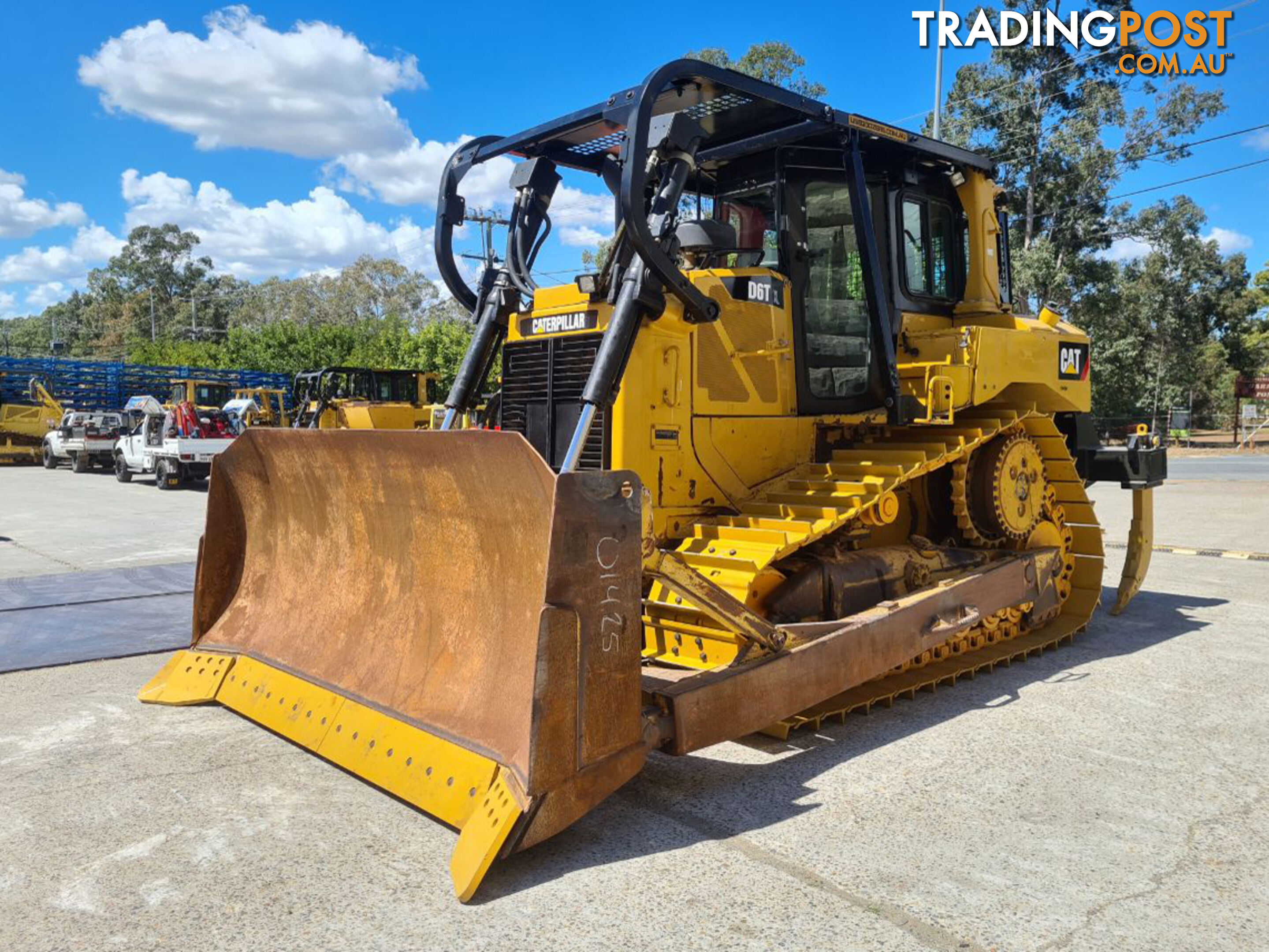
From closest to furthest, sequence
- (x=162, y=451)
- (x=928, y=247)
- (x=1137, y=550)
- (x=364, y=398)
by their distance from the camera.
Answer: (x=928, y=247) → (x=1137, y=550) → (x=162, y=451) → (x=364, y=398)

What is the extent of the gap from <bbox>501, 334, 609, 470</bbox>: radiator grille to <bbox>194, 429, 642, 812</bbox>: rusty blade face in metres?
1.01

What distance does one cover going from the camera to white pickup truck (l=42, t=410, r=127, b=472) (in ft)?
90.0

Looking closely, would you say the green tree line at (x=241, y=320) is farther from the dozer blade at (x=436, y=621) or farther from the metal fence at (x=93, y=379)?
the dozer blade at (x=436, y=621)

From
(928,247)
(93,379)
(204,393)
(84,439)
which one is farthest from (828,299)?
(93,379)

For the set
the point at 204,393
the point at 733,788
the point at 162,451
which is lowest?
the point at 733,788

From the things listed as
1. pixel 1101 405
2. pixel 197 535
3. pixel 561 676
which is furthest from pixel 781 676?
pixel 1101 405

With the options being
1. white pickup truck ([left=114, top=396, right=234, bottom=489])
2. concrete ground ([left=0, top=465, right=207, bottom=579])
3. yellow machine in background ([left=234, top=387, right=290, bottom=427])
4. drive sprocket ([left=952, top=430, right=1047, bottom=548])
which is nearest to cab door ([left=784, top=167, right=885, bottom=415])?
drive sprocket ([left=952, top=430, right=1047, bottom=548])

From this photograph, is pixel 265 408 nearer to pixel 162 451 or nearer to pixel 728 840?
pixel 162 451

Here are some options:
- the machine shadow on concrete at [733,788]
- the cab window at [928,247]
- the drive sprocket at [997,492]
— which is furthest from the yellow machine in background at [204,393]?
the machine shadow on concrete at [733,788]

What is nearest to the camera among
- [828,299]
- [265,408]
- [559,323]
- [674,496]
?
[674,496]

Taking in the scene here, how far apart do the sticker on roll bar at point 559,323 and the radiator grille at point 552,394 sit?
0.04 meters

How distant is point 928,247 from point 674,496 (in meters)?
2.81

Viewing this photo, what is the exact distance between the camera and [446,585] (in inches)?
169

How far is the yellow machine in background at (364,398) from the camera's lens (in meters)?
19.6
